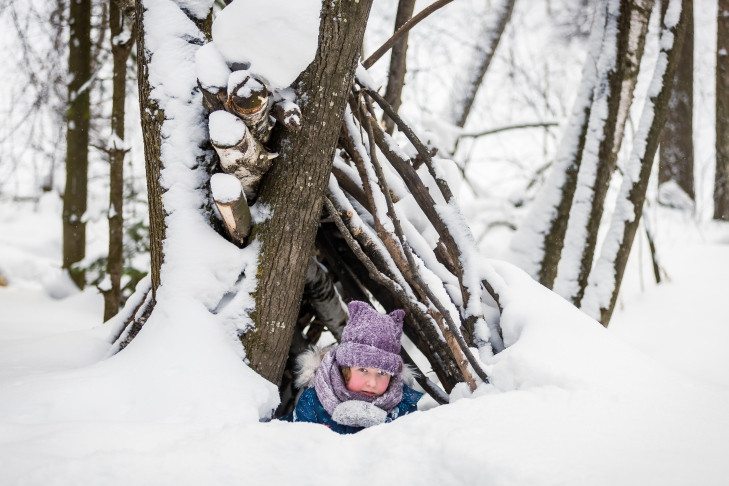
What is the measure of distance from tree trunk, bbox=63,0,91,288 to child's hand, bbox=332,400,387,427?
460 cm

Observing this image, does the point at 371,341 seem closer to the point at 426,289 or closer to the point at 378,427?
the point at 426,289

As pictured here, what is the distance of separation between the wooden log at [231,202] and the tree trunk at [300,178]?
9 cm

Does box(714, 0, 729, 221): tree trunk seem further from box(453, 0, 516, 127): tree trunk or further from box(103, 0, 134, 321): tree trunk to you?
box(103, 0, 134, 321): tree trunk

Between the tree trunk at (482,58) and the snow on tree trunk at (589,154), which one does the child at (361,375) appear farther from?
the tree trunk at (482,58)

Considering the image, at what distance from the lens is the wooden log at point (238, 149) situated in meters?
1.61

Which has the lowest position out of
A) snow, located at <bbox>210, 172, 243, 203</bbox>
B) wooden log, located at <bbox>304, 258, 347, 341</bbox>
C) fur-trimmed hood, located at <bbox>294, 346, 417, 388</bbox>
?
fur-trimmed hood, located at <bbox>294, 346, 417, 388</bbox>

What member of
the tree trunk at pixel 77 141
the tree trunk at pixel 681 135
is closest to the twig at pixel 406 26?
the tree trunk at pixel 77 141

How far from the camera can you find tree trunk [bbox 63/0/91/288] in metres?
5.57

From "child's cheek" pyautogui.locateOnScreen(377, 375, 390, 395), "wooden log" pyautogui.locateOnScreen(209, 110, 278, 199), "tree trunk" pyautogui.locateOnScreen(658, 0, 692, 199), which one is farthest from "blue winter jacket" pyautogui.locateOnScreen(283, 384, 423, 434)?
"tree trunk" pyautogui.locateOnScreen(658, 0, 692, 199)

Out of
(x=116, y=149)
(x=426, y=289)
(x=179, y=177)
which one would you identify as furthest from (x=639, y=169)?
(x=116, y=149)

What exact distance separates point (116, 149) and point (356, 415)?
110 inches

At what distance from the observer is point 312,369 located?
2.35 meters

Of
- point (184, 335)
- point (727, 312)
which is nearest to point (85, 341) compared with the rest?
point (184, 335)

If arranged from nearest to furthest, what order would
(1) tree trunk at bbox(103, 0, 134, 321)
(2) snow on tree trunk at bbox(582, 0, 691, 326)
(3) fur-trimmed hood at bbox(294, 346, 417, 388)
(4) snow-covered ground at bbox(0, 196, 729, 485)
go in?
(4) snow-covered ground at bbox(0, 196, 729, 485)
(3) fur-trimmed hood at bbox(294, 346, 417, 388)
(2) snow on tree trunk at bbox(582, 0, 691, 326)
(1) tree trunk at bbox(103, 0, 134, 321)
